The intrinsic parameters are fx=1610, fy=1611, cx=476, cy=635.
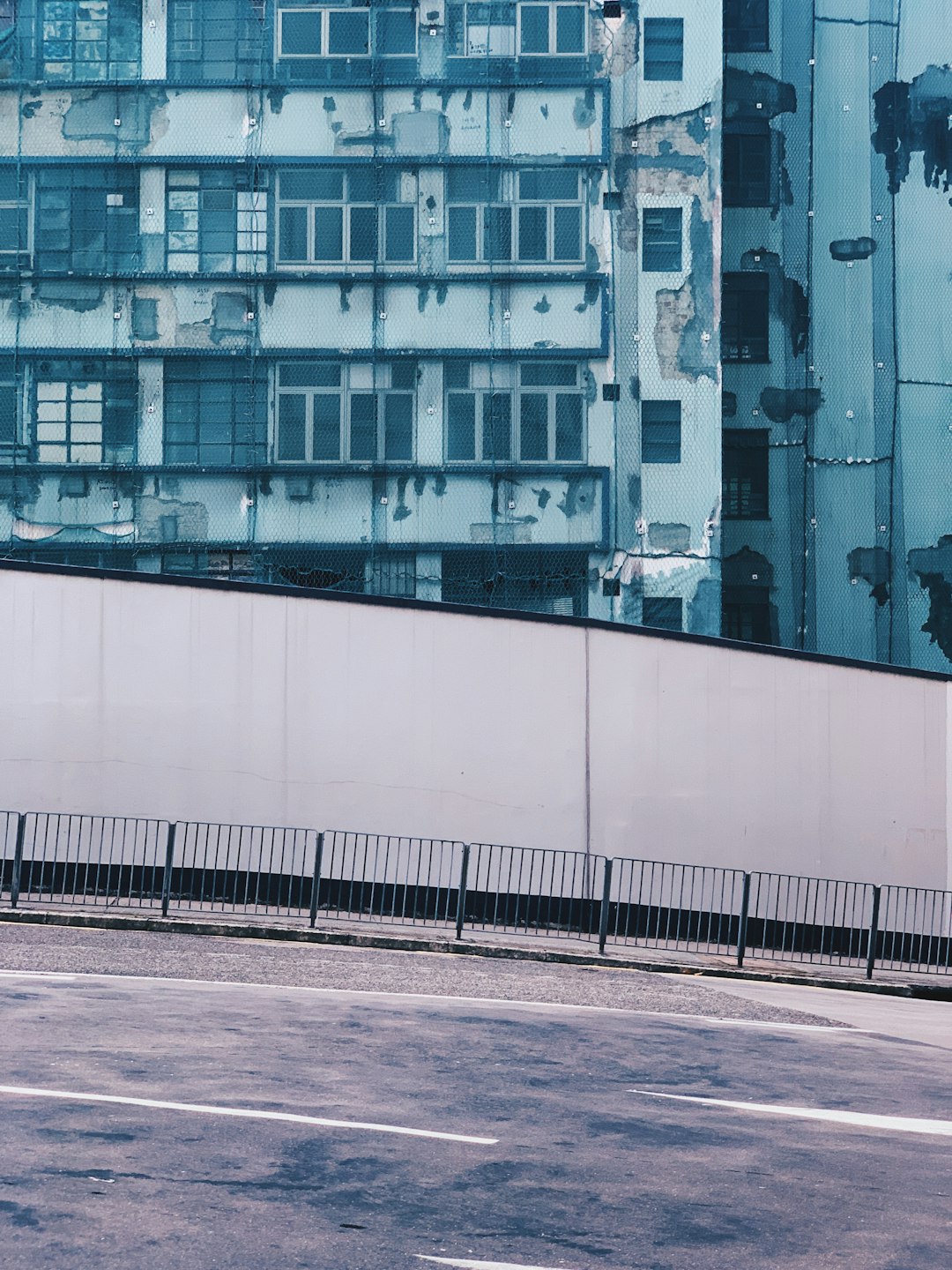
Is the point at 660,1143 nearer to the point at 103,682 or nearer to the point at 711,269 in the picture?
the point at 103,682

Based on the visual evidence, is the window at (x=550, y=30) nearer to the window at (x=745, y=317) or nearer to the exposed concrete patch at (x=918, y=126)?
the window at (x=745, y=317)

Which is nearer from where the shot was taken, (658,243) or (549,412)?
(549,412)

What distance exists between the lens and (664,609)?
1262 inches

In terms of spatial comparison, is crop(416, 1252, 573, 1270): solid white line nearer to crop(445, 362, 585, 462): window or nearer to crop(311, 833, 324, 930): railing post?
crop(311, 833, 324, 930): railing post

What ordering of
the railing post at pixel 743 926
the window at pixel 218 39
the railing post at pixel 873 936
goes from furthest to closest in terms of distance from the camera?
the window at pixel 218 39 → the railing post at pixel 873 936 → the railing post at pixel 743 926

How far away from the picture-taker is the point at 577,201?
32594 millimetres

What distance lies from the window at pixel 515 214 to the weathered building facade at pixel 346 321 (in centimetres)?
5

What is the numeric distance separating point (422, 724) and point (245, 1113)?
11.8m

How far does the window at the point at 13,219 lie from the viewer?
105ft

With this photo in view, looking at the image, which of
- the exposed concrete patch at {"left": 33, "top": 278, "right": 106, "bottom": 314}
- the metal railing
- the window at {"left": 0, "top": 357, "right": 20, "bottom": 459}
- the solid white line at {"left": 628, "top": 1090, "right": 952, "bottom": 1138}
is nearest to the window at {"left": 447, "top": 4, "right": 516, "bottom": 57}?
the exposed concrete patch at {"left": 33, "top": 278, "right": 106, "bottom": 314}

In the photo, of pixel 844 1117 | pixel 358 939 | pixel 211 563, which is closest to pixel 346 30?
pixel 211 563

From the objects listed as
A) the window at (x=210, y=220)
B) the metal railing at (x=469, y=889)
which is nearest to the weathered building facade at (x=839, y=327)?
the window at (x=210, y=220)

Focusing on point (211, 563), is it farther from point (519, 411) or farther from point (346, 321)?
point (519, 411)

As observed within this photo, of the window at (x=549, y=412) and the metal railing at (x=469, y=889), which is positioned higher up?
the window at (x=549, y=412)
